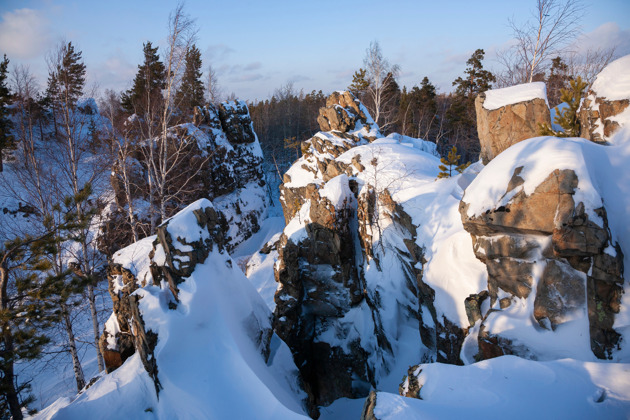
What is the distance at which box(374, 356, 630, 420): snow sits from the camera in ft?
13.1

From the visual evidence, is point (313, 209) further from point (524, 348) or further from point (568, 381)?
point (568, 381)

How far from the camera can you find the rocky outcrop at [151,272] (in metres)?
7.16

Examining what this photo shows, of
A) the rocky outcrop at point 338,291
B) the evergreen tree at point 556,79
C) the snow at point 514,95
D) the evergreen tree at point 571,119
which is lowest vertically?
the rocky outcrop at point 338,291

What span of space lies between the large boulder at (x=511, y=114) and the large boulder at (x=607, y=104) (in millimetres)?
1303

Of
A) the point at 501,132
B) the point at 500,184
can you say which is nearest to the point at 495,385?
the point at 500,184

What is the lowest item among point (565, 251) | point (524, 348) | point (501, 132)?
point (524, 348)

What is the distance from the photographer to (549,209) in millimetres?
5680

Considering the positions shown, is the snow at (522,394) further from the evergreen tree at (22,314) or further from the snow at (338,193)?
the snow at (338,193)

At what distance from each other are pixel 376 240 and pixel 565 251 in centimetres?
673

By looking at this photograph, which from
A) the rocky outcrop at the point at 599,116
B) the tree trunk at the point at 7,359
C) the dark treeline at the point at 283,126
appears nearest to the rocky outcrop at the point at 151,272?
the tree trunk at the point at 7,359

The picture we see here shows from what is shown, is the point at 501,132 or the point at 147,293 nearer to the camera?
the point at 147,293

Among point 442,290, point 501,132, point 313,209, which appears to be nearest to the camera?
point 442,290

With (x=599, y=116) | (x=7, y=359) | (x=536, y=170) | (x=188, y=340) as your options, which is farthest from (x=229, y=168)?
(x=599, y=116)

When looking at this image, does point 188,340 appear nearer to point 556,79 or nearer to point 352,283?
point 352,283
